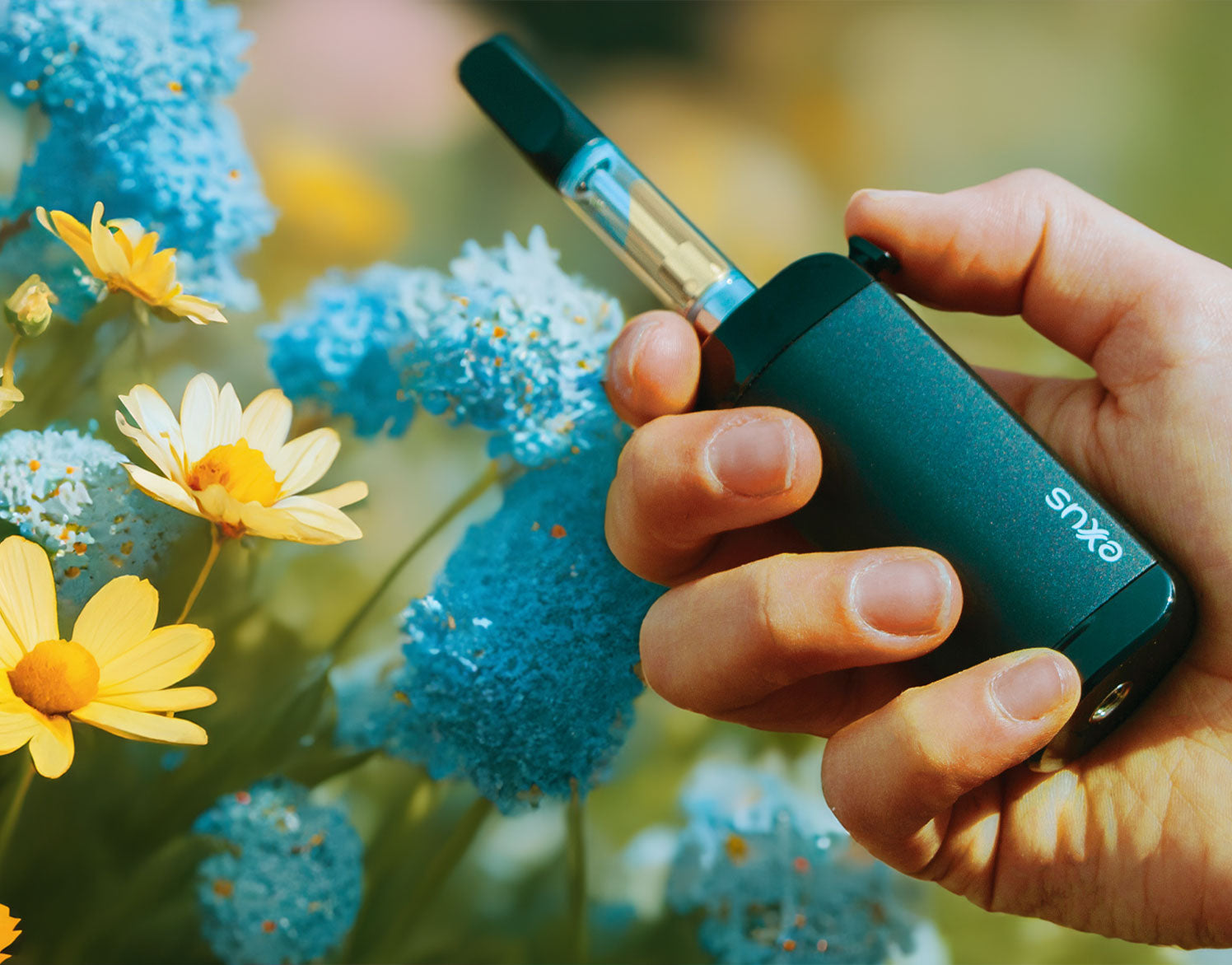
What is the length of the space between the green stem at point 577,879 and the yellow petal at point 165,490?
22cm

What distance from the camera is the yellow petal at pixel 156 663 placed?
31 centimetres

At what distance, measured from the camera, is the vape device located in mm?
328

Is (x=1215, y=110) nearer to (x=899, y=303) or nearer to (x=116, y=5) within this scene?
(x=899, y=303)

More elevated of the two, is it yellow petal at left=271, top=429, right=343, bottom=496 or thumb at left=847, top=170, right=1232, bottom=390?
→ yellow petal at left=271, top=429, right=343, bottom=496

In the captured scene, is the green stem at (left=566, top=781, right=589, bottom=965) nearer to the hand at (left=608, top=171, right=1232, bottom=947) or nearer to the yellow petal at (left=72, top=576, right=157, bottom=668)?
the hand at (left=608, top=171, right=1232, bottom=947)

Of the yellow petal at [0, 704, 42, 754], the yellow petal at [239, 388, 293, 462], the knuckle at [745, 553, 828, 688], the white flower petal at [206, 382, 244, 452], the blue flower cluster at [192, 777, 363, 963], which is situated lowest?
the knuckle at [745, 553, 828, 688]

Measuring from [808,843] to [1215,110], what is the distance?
53 centimetres

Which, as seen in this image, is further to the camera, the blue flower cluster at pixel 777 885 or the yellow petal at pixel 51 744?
the blue flower cluster at pixel 777 885

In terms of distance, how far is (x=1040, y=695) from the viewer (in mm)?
313

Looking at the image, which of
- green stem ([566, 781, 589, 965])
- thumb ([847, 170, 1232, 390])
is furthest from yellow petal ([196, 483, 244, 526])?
thumb ([847, 170, 1232, 390])

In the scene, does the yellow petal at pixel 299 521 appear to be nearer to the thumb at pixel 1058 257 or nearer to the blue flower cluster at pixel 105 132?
the blue flower cluster at pixel 105 132

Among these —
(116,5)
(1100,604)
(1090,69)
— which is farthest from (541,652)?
(1090,69)

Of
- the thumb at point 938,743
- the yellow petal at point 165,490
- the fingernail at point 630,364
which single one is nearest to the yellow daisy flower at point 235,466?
the yellow petal at point 165,490

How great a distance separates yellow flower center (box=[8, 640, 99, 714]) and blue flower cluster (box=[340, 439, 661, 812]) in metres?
0.14
